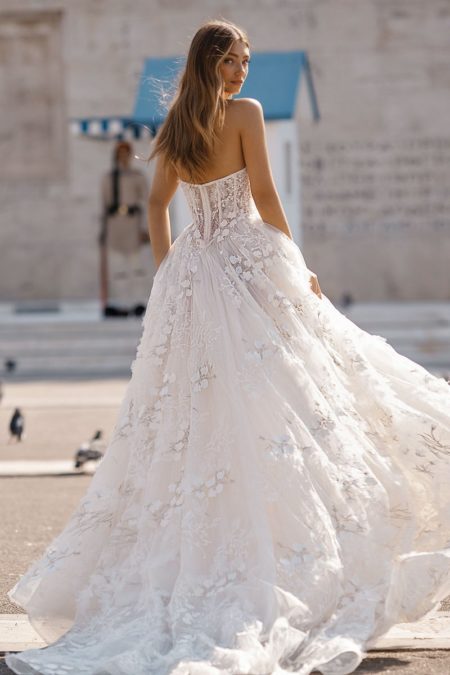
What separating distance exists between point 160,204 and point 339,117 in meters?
18.0

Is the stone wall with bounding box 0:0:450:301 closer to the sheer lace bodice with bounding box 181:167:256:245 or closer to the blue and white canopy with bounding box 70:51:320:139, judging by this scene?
the blue and white canopy with bounding box 70:51:320:139

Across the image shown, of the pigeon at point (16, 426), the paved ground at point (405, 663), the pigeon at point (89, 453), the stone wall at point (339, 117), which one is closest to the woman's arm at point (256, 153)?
the paved ground at point (405, 663)

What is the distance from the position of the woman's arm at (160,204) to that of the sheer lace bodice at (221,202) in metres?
0.08

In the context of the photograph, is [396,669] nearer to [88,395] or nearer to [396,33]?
[88,395]

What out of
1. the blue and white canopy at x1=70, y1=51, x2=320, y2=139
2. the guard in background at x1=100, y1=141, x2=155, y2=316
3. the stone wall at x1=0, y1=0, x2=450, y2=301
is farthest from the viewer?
the stone wall at x1=0, y1=0, x2=450, y2=301

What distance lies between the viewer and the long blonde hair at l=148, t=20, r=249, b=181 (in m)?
4.46

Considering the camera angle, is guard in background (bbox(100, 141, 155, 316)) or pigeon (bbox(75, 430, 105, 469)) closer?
pigeon (bbox(75, 430, 105, 469))

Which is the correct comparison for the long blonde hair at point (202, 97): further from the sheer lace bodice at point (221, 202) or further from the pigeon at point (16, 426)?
the pigeon at point (16, 426)

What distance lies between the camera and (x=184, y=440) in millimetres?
4457

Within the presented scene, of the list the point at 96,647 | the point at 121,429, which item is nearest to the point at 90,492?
the point at 121,429

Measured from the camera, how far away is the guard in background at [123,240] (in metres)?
18.0

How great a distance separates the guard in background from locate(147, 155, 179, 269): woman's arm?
1323 centimetres

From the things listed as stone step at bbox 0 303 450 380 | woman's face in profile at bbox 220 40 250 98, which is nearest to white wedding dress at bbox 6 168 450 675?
woman's face in profile at bbox 220 40 250 98

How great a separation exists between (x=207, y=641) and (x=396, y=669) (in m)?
0.59
